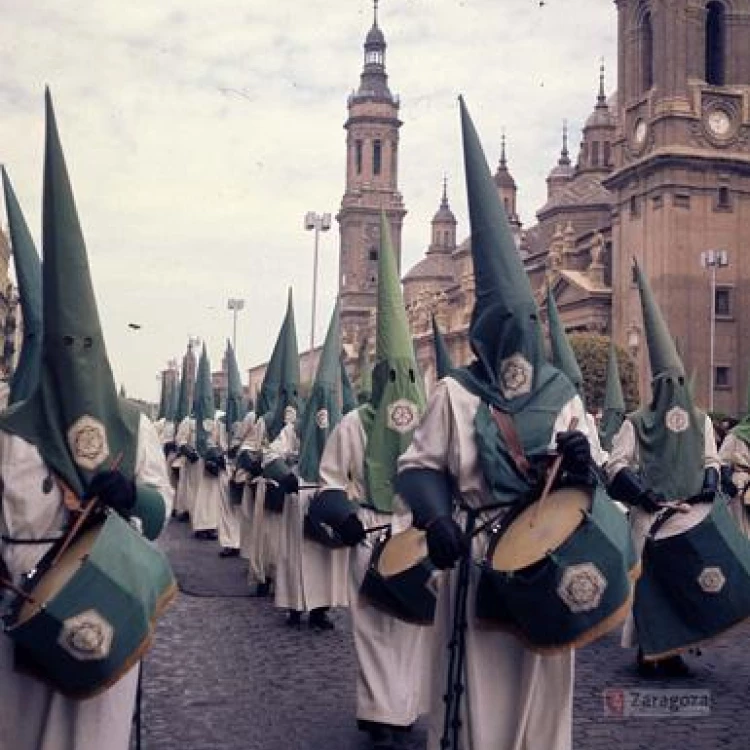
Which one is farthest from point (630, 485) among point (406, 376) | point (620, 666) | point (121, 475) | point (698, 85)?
point (698, 85)

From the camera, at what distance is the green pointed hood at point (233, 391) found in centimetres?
2016

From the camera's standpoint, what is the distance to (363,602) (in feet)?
22.6

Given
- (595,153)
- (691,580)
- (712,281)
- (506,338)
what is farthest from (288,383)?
(595,153)

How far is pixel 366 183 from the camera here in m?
103

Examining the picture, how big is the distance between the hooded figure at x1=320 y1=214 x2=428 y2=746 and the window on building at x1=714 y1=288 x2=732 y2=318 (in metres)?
46.0

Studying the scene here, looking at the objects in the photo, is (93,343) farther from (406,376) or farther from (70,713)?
(406,376)

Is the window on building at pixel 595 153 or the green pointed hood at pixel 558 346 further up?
the window on building at pixel 595 153

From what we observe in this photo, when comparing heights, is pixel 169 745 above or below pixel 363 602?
below

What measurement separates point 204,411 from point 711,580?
46.5 ft

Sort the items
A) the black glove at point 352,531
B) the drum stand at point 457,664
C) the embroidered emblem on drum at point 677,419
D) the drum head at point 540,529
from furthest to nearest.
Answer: the embroidered emblem on drum at point 677,419 → the black glove at point 352,531 → the drum stand at point 457,664 → the drum head at point 540,529

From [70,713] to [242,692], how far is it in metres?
3.48

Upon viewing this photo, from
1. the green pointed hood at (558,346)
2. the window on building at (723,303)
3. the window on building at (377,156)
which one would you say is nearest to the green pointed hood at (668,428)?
the green pointed hood at (558,346)

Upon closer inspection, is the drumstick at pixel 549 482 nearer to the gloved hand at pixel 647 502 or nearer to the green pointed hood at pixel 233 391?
the gloved hand at pixel 647 502

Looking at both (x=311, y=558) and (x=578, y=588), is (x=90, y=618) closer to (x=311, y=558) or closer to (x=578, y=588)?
(x=578, y=588)
